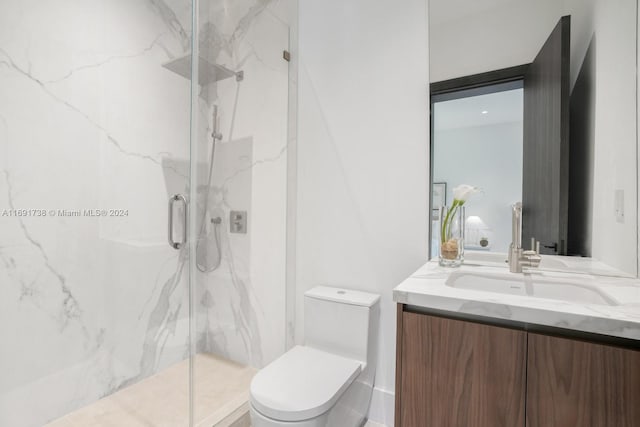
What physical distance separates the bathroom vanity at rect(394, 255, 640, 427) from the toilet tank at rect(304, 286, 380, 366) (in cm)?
45

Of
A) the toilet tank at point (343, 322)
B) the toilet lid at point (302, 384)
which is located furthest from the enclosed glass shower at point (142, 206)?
the toilet lid at point (302, 384)

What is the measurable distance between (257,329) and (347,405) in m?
0.74

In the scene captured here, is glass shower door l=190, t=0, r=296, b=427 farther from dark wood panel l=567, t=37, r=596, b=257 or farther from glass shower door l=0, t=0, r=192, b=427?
dark wood panel l=567, t=37, r=596, b=257

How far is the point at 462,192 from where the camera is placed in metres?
1.45

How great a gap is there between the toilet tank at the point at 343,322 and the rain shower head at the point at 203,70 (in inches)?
50.6

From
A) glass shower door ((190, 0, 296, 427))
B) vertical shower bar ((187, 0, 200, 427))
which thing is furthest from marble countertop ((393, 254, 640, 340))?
vertical shower bar ((187, 0, 200, 427))

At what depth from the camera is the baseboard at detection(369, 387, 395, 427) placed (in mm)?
1623

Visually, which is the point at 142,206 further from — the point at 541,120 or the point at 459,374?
the point at 541,120

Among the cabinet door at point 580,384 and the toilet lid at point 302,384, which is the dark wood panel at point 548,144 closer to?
the cabinet door at point 580,384

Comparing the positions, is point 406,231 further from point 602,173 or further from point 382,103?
point 602,173

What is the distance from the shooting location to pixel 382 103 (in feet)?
5.40

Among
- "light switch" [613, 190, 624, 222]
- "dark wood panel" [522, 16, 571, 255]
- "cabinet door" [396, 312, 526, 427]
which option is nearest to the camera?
"cabinet door" [396, 312, 526, 427]

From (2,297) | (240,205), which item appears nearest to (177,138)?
(240,205)

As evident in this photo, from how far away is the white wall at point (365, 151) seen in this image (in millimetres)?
1575
